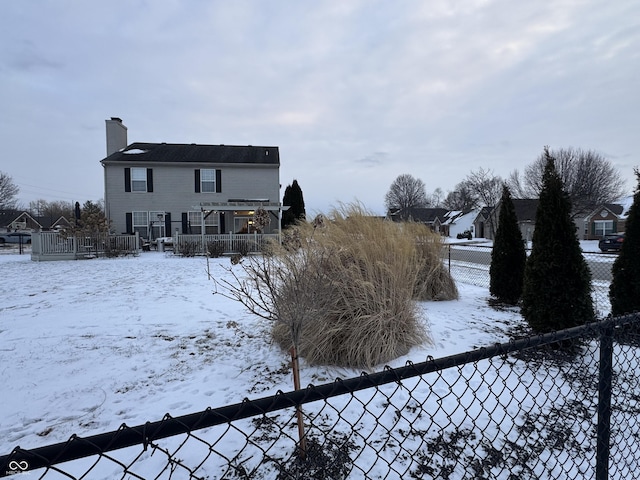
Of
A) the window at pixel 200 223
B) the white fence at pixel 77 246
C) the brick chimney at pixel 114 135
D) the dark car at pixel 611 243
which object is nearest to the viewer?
the white fence at pixel 77 246

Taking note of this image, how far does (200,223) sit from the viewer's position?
1953cm

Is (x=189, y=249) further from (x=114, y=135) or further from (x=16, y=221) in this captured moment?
(x=16, y=221)

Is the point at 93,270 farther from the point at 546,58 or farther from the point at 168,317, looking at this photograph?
the point at 546,58

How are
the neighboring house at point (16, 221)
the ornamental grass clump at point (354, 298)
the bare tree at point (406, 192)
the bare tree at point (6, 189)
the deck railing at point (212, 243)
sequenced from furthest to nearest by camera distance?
the bare tree at point (406, 192)
the neighboring house at point (16, 221)
the bare tree at point (6, 189)
the deck railing at point (212, 243)
the ornamental grass clump at point (354, 298)

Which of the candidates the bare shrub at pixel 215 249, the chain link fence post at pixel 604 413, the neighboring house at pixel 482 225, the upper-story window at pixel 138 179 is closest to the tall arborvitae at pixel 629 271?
the chain link fence post at pixel 604 413

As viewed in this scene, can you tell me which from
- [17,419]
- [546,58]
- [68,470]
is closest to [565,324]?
[68,470]

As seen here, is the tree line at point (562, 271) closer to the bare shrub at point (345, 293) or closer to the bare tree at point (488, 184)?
the bare shrub at point (345, 293)

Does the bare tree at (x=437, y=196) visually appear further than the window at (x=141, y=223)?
Yes

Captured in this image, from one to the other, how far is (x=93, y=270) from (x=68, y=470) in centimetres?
1036

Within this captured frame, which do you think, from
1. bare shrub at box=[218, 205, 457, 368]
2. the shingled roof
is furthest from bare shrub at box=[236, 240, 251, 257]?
bare shrub at box=[218, 205, 457, 368]

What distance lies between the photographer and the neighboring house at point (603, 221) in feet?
98.9

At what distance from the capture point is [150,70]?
10859mm

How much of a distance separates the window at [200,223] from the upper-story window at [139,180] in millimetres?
2763

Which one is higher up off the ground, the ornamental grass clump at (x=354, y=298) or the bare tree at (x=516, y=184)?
the bare tree at (x=516, y=184)
